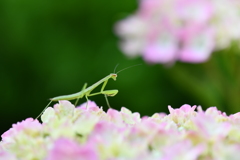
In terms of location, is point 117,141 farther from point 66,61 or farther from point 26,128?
point 66,61

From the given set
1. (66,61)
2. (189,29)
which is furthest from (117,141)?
(66,61)

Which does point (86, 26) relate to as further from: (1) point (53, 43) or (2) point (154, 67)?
(2) point (154, 67)

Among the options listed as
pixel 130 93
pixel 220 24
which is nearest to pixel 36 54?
pixel 130 93

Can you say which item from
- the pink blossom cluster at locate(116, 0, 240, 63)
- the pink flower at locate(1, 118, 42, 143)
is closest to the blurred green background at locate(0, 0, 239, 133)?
the pink blossom cluster at locate(116, 0, 240, 63)

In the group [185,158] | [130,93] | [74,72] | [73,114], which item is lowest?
[185,158]

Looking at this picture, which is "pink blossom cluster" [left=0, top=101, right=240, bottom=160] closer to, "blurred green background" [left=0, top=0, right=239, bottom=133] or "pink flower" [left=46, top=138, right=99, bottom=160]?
"pink flower" [left=46, top=138, right=99, bottom=160]

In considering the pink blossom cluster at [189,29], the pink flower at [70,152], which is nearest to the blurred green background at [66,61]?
the pink blossom cluster at [189,29]
